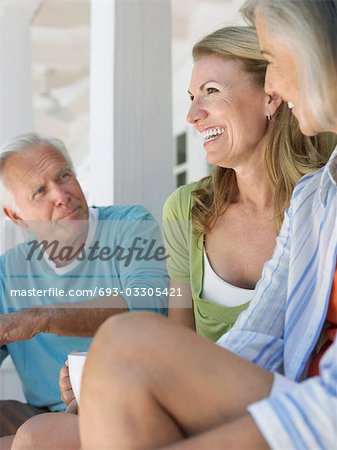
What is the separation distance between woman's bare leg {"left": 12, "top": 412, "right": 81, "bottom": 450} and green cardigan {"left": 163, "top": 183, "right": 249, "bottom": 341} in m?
0.52

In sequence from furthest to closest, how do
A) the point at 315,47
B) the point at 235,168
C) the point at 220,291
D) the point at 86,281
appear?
the point at 86,281 < the point at 235,168 < the point at 220,291 < the point at 315,47

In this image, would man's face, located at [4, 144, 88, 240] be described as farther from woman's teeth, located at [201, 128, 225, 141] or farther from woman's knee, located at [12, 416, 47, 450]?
woman's knee, located at [12, 416, 47, 450]

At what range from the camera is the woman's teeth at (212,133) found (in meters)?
2.27

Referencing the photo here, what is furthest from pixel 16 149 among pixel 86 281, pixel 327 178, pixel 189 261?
pixel 327 178

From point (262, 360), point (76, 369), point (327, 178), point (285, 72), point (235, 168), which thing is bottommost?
point (76, 369)

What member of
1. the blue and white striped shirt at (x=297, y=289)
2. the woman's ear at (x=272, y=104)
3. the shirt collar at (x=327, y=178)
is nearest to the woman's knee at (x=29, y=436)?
the blue and white striped shirt at (x=297, y=289)

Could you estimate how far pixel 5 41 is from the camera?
159 inches

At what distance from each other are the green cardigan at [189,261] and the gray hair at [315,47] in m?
0.80

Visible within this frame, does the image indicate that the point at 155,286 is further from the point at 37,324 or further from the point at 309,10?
the point at 309,10

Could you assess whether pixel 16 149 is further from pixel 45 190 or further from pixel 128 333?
pixel 128 333

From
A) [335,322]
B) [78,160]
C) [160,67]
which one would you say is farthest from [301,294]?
[78,160]

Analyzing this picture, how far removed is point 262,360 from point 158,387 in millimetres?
436

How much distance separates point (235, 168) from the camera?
2271 mm

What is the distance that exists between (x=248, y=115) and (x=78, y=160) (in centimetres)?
789
